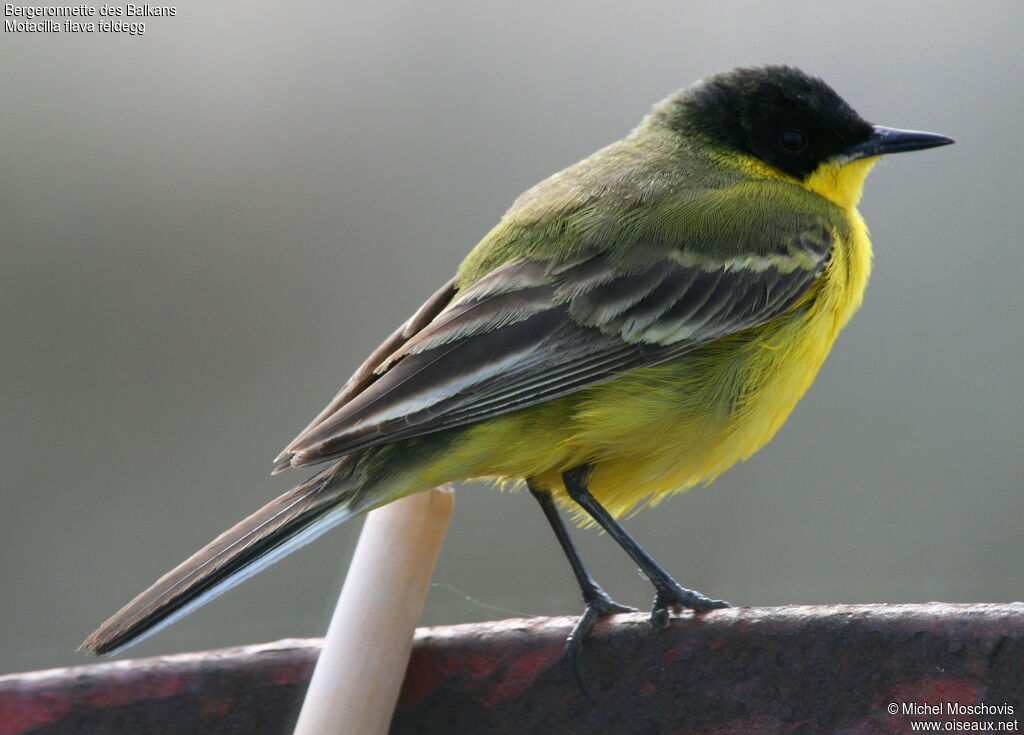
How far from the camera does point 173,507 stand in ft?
18.4

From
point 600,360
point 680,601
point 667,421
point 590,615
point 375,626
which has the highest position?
point 600,360

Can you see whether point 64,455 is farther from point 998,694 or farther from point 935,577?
point 998,694

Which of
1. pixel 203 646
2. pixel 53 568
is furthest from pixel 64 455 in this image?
pixel 203 646

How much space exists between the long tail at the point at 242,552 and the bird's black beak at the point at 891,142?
7.00 feet

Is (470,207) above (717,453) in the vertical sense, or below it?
above

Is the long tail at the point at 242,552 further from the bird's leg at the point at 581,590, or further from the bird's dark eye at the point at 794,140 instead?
the bird's dark eye at the point at 794,140

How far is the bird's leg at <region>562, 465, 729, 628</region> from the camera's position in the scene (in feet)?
10.7

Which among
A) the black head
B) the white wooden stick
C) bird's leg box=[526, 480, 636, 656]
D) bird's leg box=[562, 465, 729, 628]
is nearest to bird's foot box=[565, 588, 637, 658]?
bird's leg box=[526, 480, 636, 656]

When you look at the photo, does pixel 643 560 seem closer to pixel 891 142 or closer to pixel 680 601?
pixel 680 601

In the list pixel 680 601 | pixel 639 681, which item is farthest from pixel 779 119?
pixel 639 681

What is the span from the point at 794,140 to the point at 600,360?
1441mm

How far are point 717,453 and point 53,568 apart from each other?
3432 mm

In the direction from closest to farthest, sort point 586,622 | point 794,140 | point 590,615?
point 586,622
point 590,615
point 794,140

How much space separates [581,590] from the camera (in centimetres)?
339
